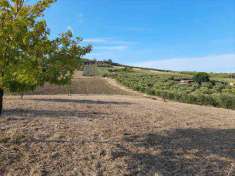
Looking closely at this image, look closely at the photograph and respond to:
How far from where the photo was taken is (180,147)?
25.5ft

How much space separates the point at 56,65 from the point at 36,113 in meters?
4.11

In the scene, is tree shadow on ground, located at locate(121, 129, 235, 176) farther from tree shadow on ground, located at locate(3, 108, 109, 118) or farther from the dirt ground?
tree shadow on ground, located at locate(3, 108, 109, 118)

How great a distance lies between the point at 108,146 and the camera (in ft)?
24.2

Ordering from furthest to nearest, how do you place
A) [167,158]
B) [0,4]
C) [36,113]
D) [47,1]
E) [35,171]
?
[36,113] < [47,1] < [0,4] < [167,158] < [35,171]

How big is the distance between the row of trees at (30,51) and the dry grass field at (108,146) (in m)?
1.63

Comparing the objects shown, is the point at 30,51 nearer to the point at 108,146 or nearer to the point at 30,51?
the point at 30,51

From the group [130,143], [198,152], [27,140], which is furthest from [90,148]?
[198,152]

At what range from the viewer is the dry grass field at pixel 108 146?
6184 mm

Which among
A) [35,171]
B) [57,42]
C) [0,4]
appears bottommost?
[35,171]

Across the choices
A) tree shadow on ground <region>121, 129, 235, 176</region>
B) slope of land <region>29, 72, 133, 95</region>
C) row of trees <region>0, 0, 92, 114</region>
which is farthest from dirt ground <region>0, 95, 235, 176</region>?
slope of land <region>29, 72, 133, 95</region>

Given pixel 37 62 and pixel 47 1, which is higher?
pixel 47 1

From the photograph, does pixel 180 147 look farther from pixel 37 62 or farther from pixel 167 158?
pixel 37 62

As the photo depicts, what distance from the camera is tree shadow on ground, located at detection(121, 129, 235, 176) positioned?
6.31 meters

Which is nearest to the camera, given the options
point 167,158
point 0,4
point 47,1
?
point 167,158
